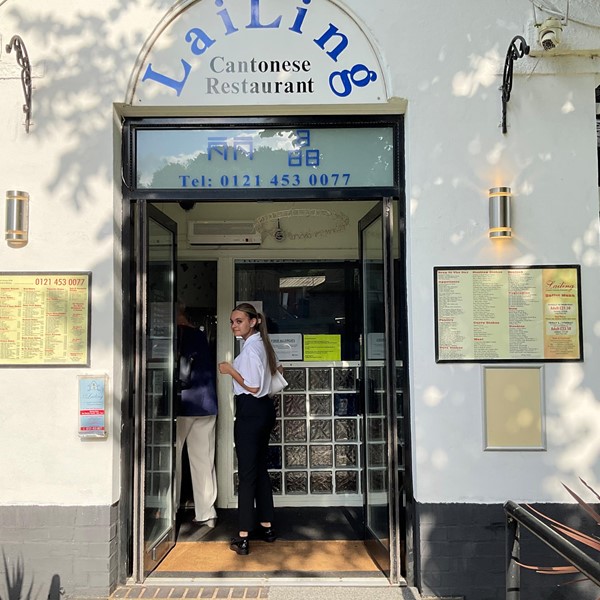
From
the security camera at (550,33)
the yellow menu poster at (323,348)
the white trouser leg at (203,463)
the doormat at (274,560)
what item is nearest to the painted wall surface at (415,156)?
the security camera at (550,33)

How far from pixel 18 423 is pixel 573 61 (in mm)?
4032

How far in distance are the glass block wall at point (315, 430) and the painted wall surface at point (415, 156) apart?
1682mm

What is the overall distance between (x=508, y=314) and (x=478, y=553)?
1.42m

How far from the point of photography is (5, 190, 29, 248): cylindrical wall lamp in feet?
11.0

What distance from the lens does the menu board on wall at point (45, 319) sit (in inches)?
134

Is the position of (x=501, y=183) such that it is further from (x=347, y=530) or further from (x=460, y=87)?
(x=347, y=530)

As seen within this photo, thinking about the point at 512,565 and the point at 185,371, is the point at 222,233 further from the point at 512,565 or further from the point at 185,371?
the point at 512,565

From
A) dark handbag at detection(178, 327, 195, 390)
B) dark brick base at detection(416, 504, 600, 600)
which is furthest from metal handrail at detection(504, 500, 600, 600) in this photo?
dark handbag at detection(178, 327, 195, 390)

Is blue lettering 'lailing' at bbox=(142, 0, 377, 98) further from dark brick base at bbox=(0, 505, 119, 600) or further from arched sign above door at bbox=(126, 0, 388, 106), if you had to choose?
dark brick base at bbox=(0, 505, 119, 600)

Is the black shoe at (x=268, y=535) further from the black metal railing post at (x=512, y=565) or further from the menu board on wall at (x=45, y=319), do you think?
the black metal railing post at (x=512, y=565)

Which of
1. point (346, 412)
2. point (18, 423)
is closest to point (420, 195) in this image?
point (346, 412)

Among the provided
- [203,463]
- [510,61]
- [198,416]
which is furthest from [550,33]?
[203,463]

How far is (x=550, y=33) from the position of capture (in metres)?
3.26

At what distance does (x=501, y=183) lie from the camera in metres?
3.44
